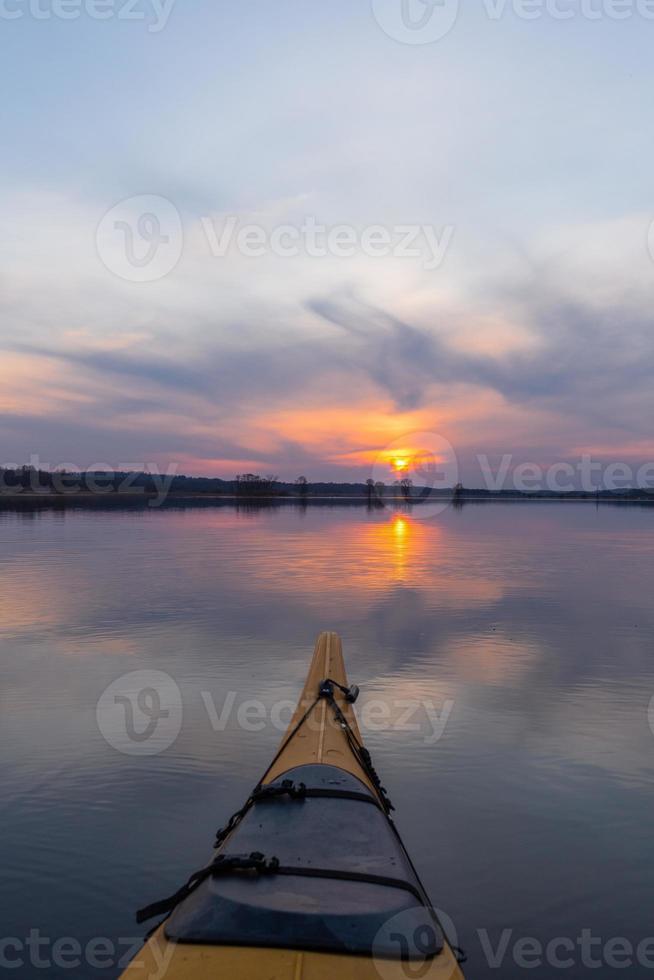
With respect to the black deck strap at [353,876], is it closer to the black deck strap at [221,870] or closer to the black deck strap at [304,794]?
the black deck strap at [221,870]

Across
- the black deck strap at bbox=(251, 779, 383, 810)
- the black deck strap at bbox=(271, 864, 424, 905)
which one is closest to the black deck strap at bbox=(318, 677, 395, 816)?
the black deck strap at bbox=(251, 779, 383, 810)

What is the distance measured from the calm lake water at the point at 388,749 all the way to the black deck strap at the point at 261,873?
3.15 feet

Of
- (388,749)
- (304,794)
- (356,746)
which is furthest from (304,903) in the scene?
(388,749)

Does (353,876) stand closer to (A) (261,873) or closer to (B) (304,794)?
(A) (261,873)

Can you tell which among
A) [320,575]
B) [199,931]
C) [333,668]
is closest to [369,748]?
[333,668]

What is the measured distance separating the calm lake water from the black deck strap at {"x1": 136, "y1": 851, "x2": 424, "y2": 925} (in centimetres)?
96

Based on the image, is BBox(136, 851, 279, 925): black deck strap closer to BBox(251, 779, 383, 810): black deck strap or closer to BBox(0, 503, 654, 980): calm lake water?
BBox(0, 503, 654, 980): calm lake water

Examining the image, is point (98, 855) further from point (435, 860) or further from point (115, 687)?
point (115, 687)

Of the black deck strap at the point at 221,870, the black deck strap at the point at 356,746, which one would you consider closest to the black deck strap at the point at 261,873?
the black deck strap at the point at 221,870

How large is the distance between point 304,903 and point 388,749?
469 centimetres

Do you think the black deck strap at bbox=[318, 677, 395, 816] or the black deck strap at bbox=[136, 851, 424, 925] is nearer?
the black deck strap at bbox=[136, 851, 424, 925]

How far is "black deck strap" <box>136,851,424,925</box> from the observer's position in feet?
13.8

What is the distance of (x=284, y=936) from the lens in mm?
3643

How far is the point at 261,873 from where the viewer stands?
4.25 m
